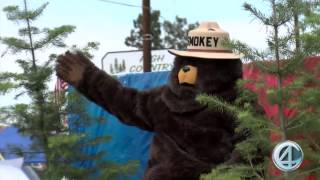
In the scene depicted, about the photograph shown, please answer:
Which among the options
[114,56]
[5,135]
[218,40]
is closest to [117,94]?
[218,40]

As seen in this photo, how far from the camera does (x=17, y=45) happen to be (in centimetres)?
599

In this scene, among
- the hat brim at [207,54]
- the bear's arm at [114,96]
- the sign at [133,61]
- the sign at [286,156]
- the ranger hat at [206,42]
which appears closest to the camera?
the sign at [286,156]

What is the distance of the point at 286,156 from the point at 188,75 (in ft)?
5.19

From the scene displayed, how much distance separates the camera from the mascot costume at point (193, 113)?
512 cm

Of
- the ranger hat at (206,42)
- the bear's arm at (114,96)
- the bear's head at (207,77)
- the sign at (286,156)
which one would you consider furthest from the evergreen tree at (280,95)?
the bear's arm at (114,96)

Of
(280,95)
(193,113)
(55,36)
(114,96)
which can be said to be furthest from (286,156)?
(55,36)

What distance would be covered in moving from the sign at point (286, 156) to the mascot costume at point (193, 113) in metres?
1.23

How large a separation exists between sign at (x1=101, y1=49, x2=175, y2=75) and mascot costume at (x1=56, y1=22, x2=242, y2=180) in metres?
9.50

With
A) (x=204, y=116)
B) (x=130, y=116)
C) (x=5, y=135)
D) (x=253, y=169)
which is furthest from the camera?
(x=5, y=135)

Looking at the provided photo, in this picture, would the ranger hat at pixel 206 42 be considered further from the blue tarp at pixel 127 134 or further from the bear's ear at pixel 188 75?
the blue tarp at pixel 127 134

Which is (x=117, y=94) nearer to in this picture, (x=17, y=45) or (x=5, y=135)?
(x=17, y=45)

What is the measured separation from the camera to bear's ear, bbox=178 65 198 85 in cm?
515

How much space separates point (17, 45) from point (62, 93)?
1.85 ft

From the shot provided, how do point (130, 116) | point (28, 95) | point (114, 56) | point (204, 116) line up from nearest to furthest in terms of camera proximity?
point (204, 116) → point (130, 116) → point (28, 95) → point (114, 56)
